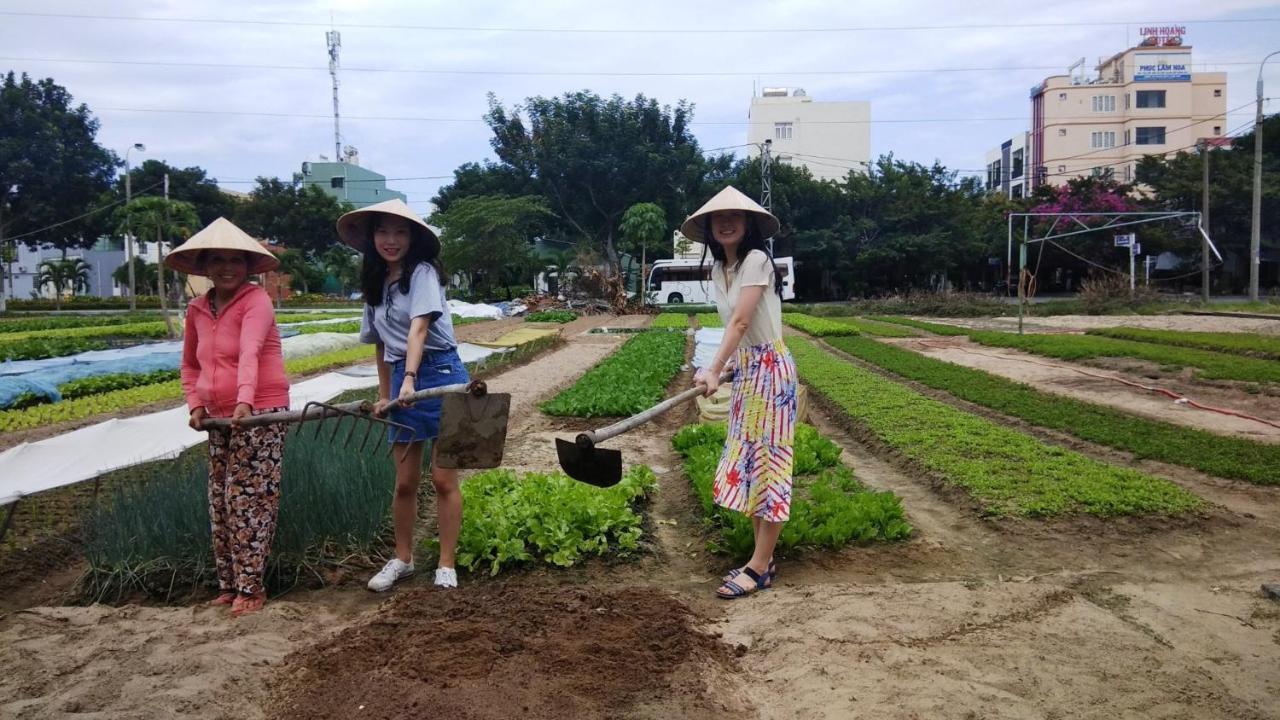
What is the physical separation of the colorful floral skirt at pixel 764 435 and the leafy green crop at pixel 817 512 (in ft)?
1.83

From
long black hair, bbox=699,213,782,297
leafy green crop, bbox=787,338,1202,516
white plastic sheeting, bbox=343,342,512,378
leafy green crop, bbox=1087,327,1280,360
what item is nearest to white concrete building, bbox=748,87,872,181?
leafy green crop, bbox=1087,327,1280,360

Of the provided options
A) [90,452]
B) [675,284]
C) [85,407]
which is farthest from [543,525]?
[675,284]

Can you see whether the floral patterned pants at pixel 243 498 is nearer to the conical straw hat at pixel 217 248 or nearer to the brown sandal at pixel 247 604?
the brown sandal at pixel 247 604

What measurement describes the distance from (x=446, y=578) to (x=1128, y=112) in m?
64.0

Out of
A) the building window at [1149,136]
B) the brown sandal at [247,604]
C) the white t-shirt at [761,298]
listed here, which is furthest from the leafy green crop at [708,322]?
the building window at [1149,136]

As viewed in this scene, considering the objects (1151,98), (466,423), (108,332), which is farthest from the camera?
(1151,98)

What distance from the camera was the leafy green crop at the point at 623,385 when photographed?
9.34 meters

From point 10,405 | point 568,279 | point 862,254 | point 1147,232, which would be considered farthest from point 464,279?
point 10,405

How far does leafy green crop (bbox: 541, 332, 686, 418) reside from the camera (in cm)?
934

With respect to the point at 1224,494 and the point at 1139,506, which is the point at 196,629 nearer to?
the point at 1139,506

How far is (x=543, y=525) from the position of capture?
4.79 meters

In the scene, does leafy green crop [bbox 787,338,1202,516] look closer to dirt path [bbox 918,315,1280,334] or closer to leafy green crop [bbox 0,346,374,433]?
leafy green crop [bbox 0,346,374,433]

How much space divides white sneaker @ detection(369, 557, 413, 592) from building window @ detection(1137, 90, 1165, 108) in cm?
6417

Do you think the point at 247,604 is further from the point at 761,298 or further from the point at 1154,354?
the point at 1154,354
